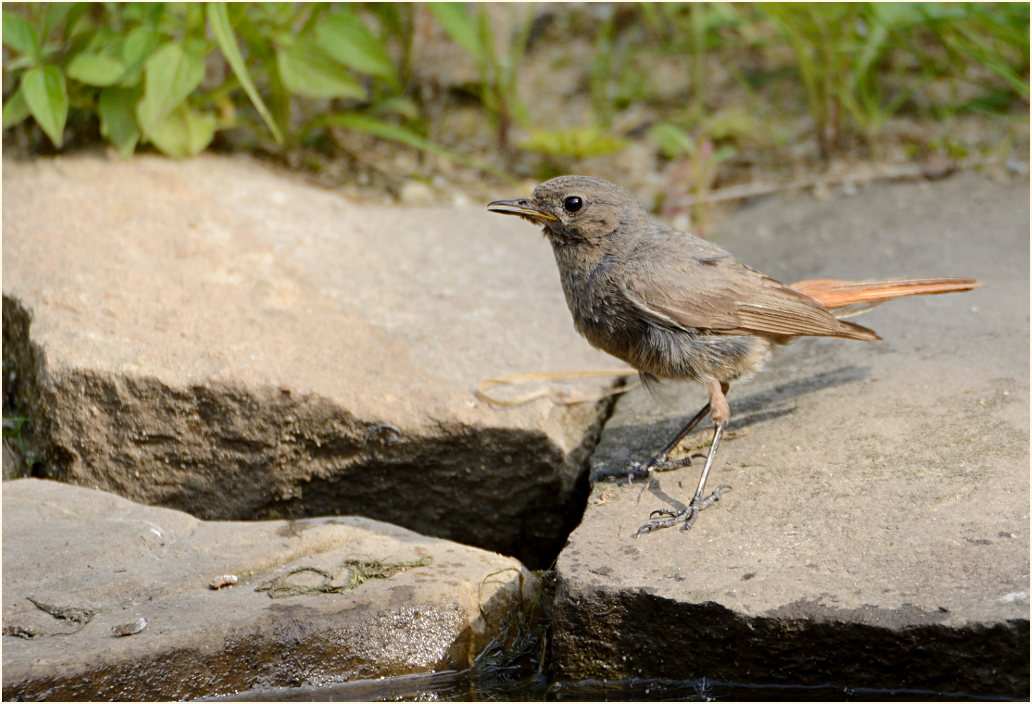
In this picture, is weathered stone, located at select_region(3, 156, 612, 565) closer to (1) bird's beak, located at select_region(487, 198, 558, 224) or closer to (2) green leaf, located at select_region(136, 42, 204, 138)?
(2) green leaf, located at select_region(136, 42, 204, 138)

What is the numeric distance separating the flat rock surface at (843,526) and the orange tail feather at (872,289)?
303 millimetres

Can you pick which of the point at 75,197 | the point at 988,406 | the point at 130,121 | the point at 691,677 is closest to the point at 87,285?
the point at 75,197

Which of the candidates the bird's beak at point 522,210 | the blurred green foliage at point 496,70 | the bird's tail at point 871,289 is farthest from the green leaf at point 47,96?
the bird's tail at point 871,289

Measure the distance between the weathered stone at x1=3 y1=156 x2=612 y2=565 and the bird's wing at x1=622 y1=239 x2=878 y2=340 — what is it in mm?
636

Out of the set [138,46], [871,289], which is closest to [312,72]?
[138,46]

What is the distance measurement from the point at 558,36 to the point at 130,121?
3.41 metres

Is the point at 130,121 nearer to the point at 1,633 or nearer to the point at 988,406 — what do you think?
the point at 1,633

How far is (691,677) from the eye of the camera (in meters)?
3.12

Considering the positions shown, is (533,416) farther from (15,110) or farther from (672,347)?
(15,110)

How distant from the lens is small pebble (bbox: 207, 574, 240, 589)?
10.9 ft

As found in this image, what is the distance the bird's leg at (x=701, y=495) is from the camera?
3.53 meters

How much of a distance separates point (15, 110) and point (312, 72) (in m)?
1.45

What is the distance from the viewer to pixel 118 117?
5.26m

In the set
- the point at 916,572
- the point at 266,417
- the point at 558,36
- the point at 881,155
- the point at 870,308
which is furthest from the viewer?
the point at 558,36
